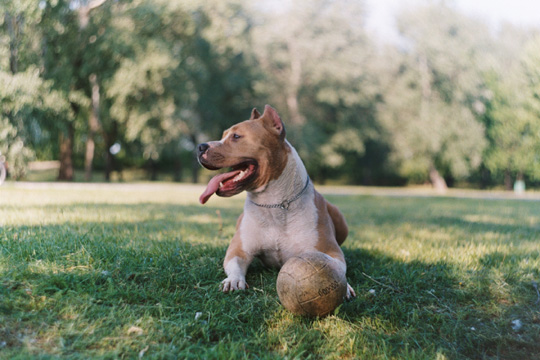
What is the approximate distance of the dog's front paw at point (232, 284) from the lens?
3.55 m

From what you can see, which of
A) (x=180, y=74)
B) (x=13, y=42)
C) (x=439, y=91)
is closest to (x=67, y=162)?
(x=180, y=74)

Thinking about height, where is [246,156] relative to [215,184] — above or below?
above

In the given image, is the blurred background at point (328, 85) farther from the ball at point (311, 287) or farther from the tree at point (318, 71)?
the ball at point (311, 287)

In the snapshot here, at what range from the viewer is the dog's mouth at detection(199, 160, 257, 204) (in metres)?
3.63

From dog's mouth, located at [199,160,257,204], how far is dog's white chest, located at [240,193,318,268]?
1.38 feet

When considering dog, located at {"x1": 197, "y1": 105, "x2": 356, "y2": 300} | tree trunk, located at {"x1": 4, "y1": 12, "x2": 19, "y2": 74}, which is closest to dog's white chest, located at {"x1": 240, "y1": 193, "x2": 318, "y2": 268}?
dog, located at {"x1": 197, "y1": 105, "x2": 356, "y2": 300}

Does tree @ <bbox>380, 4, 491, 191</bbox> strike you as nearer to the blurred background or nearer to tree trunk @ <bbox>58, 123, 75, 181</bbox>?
the blurred background

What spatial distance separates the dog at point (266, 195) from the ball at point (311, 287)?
0.33m

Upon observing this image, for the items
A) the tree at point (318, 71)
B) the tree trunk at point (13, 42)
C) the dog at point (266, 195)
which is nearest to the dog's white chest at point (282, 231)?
the dog at point (266, 195)

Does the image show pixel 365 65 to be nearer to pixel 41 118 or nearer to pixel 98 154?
pixel 41 118

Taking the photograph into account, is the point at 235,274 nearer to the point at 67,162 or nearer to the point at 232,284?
the point at 232,284

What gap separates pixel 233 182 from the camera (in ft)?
12.0

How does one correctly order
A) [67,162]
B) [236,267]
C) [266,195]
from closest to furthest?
[236,267]
[266,195]
[67,162]

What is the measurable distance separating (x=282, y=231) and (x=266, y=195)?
36 centimetres
